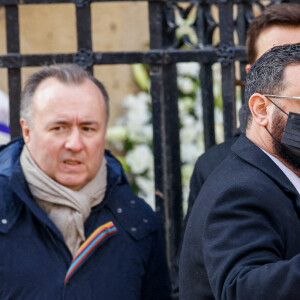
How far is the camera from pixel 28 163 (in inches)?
107

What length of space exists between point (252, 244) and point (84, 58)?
152cm

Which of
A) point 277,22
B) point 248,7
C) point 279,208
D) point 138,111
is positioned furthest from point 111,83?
point 279,208

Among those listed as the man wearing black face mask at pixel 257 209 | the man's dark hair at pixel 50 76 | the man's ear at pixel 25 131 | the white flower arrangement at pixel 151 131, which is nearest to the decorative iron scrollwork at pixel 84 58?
the man's dark hair at pixel 50 76

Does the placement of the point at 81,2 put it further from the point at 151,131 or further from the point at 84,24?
the point at 151,131

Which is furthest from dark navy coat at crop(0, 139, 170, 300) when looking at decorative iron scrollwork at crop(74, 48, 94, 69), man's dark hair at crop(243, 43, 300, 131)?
man's dark hair at crop(243, 43, 300, 131)

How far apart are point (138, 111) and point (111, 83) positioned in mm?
547

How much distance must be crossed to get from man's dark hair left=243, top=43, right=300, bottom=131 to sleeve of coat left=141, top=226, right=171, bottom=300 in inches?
37.2

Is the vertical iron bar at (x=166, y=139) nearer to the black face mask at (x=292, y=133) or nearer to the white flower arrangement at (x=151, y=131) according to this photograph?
the black face mask at (x=292, y=133)

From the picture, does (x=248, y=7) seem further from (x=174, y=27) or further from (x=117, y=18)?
(x=117, y=18)

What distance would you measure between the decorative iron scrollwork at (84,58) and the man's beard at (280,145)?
1.22 meters

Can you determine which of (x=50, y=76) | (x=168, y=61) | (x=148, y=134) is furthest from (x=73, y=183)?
(x=148, y=134)

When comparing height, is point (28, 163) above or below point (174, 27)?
below

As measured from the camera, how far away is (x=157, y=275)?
2.82 metres

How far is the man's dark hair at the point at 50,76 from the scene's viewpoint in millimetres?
2818
